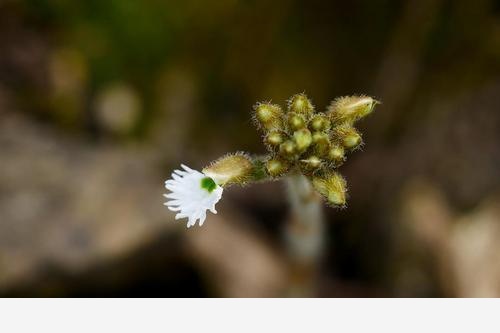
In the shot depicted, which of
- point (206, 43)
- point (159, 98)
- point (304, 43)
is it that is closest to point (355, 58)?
point (304, 43)

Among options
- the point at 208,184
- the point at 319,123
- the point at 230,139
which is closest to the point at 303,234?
the point at 208,184

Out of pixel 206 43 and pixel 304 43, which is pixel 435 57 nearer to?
pixel 304 43

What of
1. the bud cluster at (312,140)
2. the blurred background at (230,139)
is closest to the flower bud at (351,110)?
the bud cluster at (312,140)

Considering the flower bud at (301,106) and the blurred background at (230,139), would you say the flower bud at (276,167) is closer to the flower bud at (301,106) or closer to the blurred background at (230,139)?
the flower bud at (301,106)

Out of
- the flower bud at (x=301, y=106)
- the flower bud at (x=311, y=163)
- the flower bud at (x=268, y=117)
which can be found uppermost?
the flower bud at (x=301, y=106)

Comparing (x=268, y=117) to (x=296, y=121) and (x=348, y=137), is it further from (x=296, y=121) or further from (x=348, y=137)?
(x=348, y=137)

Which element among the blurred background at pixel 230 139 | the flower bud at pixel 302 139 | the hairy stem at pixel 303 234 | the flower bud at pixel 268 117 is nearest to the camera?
the flower bud at pixel 302 139
